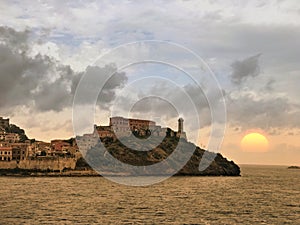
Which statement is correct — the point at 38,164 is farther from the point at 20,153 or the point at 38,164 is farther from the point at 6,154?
the point at 6,154

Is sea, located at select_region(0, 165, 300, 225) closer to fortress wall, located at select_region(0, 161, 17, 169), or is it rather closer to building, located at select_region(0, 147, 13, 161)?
fortress wall, located at select_region(0, 161, 17, 169)

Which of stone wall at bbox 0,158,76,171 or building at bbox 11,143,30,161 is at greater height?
building at bbox 11,143,30,161

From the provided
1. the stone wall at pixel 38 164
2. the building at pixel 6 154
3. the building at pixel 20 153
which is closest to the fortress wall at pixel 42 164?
the stone wall at pixel 38 164

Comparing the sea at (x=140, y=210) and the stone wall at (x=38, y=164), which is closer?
the sea at (x=140, y=210)

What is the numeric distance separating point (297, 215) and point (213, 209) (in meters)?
14.0

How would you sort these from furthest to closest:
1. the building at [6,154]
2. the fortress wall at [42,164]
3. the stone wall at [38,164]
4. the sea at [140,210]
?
the building at [6,154] < the fortress wall at [42,164] < the stone wall at [38,164] < the sea at [140,210]

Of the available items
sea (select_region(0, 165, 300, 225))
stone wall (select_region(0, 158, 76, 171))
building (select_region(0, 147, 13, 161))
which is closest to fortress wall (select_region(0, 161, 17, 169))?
stone wall (select_region(0, 158, 76, 171))

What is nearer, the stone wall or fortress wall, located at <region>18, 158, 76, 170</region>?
the stone wall

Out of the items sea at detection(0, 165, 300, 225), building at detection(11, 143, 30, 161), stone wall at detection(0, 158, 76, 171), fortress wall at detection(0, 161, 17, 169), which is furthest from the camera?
building at detection(11, 143, 30, 161)

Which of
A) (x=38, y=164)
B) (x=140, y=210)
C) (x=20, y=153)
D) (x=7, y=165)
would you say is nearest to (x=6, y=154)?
(x=20, y=153)

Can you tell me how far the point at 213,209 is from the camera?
79875 millimetres

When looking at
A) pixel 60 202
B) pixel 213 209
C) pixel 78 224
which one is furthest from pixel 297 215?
pixel 60 202

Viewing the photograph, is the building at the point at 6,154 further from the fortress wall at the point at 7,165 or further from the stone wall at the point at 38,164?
the stone wall at the point at 38,164

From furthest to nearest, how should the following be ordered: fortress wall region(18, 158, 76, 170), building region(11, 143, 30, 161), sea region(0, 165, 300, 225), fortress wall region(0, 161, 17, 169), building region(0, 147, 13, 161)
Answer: building region(11, 143, 30, 161), building region(0, 147, 13, 161), fortress wall region(18, 158, 76, 170), fortress wall region(0, 161, 17, 169), sea region(0, 165, 300, 225)
